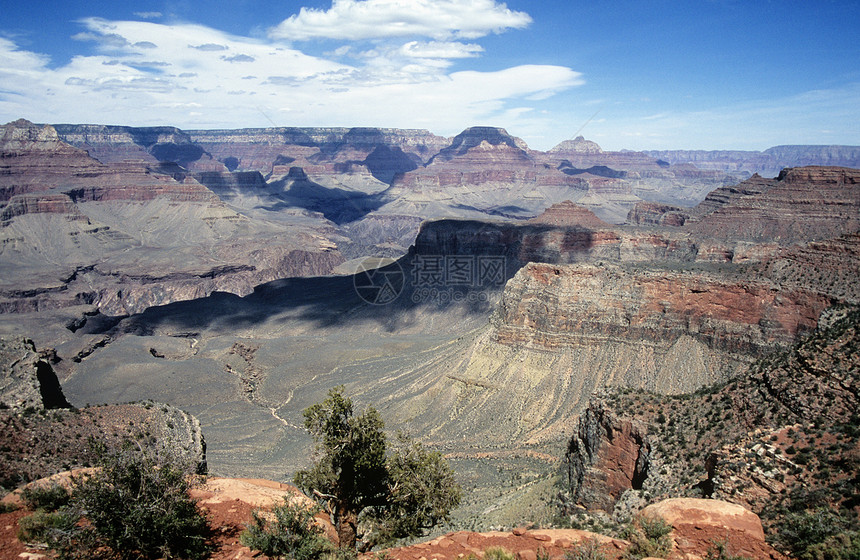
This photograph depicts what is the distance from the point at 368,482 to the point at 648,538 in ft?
28.1

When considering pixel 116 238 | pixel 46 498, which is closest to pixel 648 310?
pixel 46 498

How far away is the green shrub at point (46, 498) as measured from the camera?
52.4 feet

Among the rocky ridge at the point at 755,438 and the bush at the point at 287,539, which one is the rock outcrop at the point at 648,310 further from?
the bush at the point at 287,539

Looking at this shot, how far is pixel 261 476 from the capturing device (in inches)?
1531

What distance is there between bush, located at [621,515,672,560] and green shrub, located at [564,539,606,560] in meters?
0.77

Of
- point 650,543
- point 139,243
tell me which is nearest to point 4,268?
point 139,243

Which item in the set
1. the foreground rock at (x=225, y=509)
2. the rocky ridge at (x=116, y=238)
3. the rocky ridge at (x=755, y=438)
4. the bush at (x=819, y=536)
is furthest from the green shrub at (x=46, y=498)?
the rocky ridge at (x=116, y=238)

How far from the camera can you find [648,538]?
14.6m

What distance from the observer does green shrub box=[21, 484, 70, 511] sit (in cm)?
1596

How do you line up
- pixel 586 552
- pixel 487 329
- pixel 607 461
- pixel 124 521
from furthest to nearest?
pixel 487 329 → pixel 607 461 → pixel 124 521 → pixel 586 552

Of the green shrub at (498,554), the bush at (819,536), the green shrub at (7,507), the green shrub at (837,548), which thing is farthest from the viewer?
the green shrub at (7,507)

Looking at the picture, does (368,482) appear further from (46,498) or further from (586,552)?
(46,498)

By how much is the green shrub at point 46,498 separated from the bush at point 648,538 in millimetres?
14778

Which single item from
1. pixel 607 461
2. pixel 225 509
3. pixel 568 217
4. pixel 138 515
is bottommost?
pixel 607 461
